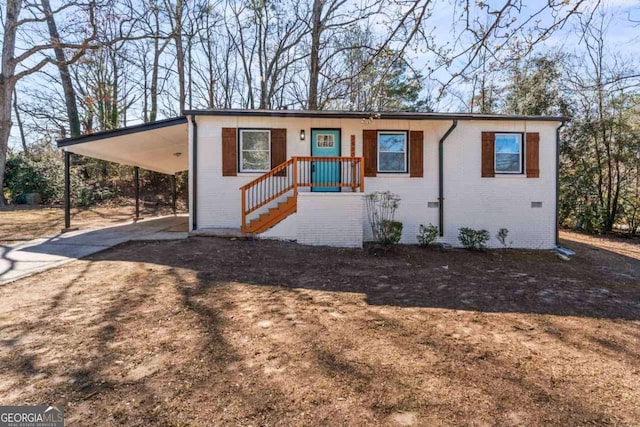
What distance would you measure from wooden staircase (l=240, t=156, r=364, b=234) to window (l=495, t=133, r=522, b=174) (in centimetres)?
380

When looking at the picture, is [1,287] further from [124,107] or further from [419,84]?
[124,107]

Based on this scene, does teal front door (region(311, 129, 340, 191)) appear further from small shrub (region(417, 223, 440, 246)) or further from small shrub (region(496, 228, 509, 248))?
small shrub (region(496, 228, 509, 248))

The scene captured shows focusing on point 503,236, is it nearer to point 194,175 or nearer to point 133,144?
point 194,175

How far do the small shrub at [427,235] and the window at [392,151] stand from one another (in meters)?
1.68

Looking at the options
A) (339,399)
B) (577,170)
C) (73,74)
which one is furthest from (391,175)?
(73,74)

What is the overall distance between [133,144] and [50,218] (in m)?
5.23

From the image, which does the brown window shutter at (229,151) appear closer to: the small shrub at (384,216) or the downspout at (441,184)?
the small shrub at (384,216)

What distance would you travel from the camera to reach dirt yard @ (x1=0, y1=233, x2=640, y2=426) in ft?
6.06

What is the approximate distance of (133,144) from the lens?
329 inches

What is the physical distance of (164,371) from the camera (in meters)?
2.20

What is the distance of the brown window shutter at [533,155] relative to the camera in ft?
26.4

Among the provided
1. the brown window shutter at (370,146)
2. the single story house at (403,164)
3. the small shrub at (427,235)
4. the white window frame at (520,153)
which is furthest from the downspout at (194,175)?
the white window frame at (520,153)

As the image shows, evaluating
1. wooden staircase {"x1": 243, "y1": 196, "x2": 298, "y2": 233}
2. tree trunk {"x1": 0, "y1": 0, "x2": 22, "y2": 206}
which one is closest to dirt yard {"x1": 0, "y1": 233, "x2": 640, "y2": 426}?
wooden staircase {"x1": 243, "y1": 196, "x2": 298, "y2": 233}

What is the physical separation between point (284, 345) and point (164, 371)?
2.97ft
